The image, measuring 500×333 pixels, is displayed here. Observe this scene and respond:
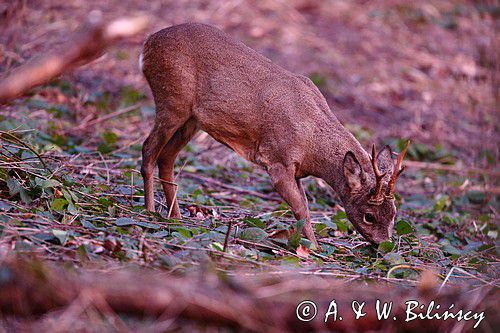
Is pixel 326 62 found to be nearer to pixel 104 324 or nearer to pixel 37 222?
pixel 37 222

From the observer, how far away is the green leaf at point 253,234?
550 cm

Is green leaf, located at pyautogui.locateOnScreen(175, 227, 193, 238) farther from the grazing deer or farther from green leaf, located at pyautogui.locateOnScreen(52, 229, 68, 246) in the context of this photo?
green leaf, located at pyautogui.locateOnScreen(52, 229, 68, 246)

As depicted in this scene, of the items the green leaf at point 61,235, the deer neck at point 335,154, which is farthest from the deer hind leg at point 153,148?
the green leaf at point 61,235

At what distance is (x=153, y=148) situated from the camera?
6391 millimetres

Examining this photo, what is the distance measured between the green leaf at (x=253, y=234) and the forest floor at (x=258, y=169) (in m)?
0.01

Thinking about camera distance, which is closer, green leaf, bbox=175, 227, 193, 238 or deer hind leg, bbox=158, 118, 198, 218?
green leaf, bbox=175, 227, 193, 238

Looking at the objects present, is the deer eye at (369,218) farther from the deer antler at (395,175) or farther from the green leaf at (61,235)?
the green leaf at (61,235)

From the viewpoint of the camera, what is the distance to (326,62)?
530 inches

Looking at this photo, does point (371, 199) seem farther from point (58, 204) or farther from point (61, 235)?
point (61, 235)

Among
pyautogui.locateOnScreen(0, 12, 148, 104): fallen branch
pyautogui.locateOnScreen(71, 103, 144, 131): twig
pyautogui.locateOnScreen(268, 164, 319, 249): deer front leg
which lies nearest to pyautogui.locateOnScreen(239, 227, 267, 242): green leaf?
pyautogui.locateOnScreen(268, 164, 319, 249): deer front leg

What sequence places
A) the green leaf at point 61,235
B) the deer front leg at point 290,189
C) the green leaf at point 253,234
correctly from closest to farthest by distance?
the green leaf at point 61,235
the green leaf at point 253,234
the deer front leg at point 290,189

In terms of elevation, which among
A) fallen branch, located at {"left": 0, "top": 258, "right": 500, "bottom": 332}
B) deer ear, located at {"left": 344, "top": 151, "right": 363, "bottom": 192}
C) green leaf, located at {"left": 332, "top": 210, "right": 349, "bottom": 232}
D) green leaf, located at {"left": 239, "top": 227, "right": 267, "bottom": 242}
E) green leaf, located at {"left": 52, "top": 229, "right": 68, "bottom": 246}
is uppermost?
fallen branch, located at {"left": 0, "top": 258, "right": 500, "bottom": 332}

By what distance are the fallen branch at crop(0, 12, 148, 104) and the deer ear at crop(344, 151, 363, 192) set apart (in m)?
3.04

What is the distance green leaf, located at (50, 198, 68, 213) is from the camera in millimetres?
5117
